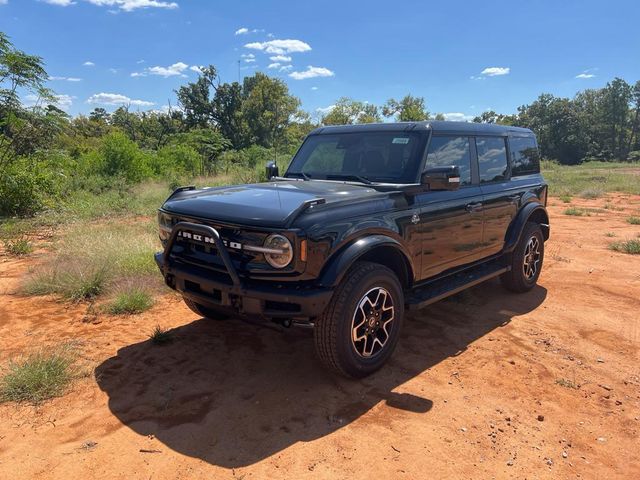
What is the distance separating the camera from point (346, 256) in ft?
10.3

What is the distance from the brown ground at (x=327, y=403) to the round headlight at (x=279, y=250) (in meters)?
1.00

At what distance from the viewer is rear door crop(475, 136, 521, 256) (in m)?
4.84

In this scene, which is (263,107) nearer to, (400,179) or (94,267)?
(94,267)

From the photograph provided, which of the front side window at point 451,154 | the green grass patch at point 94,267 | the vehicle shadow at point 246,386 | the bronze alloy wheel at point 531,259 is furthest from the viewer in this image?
the bronze alloy wheel at point 531,259

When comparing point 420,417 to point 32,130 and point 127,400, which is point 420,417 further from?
point 32,130

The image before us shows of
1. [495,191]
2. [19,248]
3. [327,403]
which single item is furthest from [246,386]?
[19,248]

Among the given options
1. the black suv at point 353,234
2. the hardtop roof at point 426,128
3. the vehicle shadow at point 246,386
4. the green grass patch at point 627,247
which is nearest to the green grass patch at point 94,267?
the vehicle shadow at point 246,386

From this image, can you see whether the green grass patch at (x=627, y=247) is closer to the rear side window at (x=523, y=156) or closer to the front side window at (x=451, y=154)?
the rear side window at (x=523, y=156)

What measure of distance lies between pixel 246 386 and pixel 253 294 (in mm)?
850

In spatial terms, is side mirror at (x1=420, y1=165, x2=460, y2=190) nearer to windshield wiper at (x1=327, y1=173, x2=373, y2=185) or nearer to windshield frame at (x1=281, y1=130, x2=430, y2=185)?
windshield frame at (x1=281, y1=130, x2=430, y2=185)

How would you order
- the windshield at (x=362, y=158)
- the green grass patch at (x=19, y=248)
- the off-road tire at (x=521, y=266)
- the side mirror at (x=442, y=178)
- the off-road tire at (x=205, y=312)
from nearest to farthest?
1. the side mirror at (x=442, y=178)
2. the windshield at (x=362, y=158)
3. the off-road tire at (x=205, y=312)
4. the off-road tire at (x=521, y=266)
5. the green grass patch at (x=19, y=248)

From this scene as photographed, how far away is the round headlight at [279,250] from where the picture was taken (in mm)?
2967

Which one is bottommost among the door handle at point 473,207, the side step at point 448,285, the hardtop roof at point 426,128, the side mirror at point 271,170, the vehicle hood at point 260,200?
the side step at point 448,285

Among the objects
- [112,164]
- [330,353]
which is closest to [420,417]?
[330,353]
